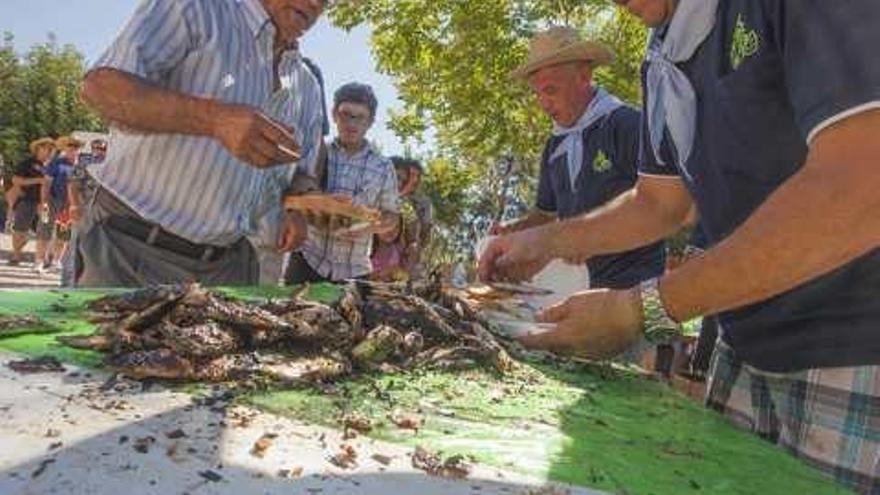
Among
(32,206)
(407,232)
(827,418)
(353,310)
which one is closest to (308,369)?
(353,310)

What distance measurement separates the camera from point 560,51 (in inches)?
189

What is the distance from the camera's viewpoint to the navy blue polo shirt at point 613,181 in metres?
4.38

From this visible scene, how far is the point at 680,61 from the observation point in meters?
2.16

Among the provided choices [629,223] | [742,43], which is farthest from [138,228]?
[742,43]

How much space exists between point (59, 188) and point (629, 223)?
11704mm

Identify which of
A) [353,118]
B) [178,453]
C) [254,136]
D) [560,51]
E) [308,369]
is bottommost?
[178,453]

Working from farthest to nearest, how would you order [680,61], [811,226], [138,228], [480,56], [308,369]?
[480,56] → [138,228] → [680,61] → [308,369] → [811,226]

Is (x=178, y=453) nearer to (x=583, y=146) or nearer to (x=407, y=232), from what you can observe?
(x=583, y=146)

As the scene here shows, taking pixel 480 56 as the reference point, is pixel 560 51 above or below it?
below

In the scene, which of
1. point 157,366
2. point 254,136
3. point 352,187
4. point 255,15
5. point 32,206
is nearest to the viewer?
point 157,366

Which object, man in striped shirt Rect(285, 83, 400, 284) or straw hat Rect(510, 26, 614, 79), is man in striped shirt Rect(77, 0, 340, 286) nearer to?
man in striped shirt Rect(285, 83, 400, 284)

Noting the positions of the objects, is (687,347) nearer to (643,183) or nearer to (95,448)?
(643,183)

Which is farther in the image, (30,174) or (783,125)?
(30,174)

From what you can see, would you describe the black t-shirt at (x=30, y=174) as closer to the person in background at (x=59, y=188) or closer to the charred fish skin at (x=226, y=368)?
the person in background at (x=59, y=188)
